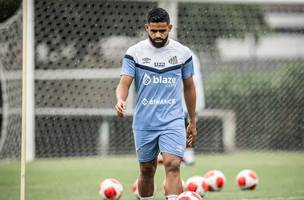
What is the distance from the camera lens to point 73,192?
1115cm

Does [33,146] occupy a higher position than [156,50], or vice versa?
[156,50]

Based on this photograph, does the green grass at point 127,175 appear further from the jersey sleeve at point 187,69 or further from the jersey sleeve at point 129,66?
the jersey sleeve at point 129,66

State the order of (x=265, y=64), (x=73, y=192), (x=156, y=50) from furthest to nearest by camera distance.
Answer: (x=265, y=64) < (x=73, y=192) < (x=156, y=50)

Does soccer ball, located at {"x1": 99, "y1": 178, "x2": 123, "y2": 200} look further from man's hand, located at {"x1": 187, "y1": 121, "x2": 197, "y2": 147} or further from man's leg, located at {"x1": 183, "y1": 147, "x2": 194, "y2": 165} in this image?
man's leg, located at {"x1": 183, "y1": 147, "x2": 194, "y2": 165}

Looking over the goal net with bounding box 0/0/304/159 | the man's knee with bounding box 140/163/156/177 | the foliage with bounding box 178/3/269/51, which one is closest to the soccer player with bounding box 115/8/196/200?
the man's knee with bounding box 140/163/156/177

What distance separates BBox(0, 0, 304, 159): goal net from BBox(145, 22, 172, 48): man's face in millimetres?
5597

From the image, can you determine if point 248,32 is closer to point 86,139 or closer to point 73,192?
point 86,139

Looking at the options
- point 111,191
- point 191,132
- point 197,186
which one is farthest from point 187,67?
point 197,186

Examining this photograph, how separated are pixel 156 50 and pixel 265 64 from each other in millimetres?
9497

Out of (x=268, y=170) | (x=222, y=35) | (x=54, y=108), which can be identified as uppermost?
(x=222, y=35)

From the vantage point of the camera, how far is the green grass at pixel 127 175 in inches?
425

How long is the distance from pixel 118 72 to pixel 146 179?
22.9ft

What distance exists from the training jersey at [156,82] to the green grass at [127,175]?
2.55m

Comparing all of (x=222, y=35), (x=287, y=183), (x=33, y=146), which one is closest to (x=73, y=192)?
(x=287, y=183)
